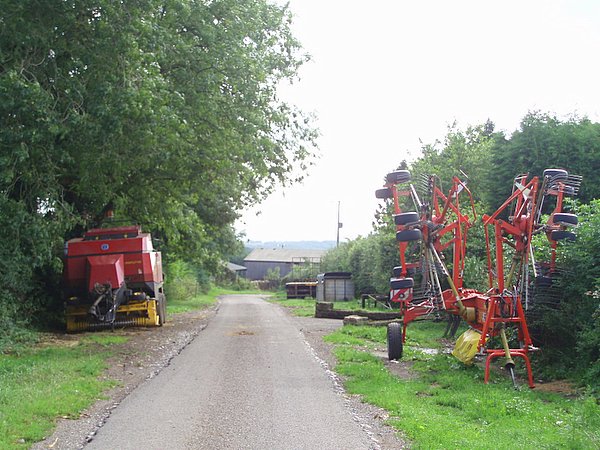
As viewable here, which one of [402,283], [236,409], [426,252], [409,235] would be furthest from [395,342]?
[236,409]

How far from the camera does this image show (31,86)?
12.7m

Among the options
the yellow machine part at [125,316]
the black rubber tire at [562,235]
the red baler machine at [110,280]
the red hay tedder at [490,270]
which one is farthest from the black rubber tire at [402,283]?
the yellow machine part at [125,316]

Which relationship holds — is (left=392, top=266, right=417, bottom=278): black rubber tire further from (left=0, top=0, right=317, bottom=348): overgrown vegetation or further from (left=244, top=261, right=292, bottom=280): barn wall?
(left=244, top=261, right=292, bottom=280): barn wall

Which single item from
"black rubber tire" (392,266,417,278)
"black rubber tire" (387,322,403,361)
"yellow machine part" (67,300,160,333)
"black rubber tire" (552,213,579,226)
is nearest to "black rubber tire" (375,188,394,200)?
"black rubber tire" (392,266,417,278)

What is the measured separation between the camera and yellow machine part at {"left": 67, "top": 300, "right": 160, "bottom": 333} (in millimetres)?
19781

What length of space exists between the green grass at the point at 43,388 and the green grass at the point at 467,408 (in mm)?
4375

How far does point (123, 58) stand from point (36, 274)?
31.9 ft

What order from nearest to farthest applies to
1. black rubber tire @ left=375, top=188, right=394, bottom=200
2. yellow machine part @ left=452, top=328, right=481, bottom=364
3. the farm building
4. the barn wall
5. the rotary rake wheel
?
yellow machine part @ left=452, top=328, right=481, bottom=364, the rotary rake wheel, black rubber tire @ left=375, top=188, right=394, bottom=200, the farm building, the barn wall

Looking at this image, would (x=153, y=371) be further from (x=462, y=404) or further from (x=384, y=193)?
(x=462, y=404)

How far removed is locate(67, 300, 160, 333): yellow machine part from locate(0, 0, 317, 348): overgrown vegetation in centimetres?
113

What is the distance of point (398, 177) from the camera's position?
13.7m

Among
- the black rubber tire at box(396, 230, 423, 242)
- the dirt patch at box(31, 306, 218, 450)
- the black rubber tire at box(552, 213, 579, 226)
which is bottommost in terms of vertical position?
the dirt patch at box(31, 306, 218, 450)

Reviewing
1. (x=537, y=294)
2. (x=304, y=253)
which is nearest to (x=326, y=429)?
(x=537, y=294)

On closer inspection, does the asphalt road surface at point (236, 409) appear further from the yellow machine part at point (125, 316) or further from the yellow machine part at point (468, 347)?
the yellow machine part at point (125, 316)
